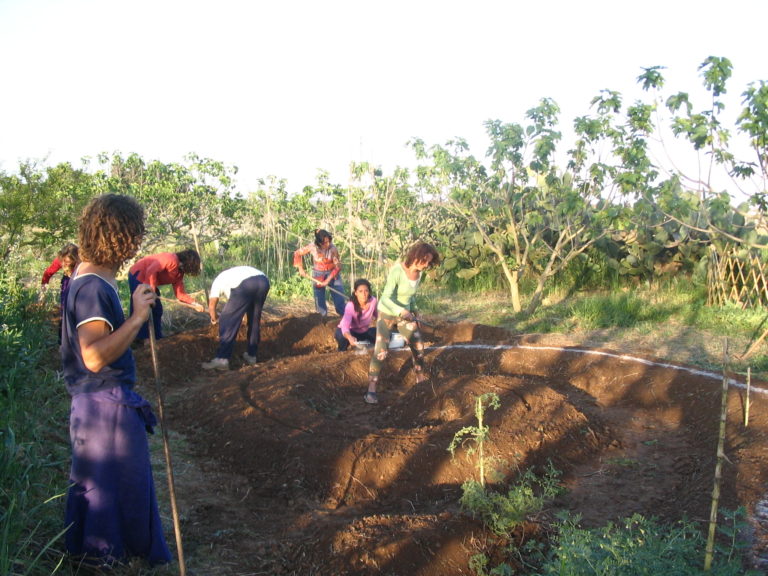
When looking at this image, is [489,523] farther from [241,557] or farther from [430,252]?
[430,252]

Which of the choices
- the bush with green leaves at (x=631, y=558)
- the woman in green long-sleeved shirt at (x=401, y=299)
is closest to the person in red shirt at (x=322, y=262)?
the woman in green long-sleeved shirt at (x=401, y=299)

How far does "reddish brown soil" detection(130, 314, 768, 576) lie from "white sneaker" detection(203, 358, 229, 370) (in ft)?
0.36

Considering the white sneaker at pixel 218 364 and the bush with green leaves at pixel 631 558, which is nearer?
the bush with green leaves at pixel 631 558

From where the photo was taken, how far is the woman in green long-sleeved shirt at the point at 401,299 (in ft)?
18.1

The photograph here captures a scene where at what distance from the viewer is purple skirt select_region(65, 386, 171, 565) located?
2.56 meters

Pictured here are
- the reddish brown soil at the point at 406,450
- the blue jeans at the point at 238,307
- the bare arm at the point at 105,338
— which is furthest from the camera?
the blue jeans at the point at 238,307

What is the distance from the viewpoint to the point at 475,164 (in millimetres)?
9523

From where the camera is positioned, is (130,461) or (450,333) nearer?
(130,461)

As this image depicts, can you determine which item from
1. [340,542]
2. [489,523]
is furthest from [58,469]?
[489,523]

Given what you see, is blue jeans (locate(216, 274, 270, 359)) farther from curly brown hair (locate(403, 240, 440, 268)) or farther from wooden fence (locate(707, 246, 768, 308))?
wooden fence (locate(707, 246, 768, 308))

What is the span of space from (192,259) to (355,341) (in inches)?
70.5

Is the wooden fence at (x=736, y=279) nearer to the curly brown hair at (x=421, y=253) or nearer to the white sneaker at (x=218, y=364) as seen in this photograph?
the curly brown hair at (x=421, y=253)

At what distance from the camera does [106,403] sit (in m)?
2.56

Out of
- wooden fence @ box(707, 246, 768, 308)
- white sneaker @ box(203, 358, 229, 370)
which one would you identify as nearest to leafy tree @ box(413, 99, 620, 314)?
wooden fence @ box(707, 246, 768, 308)
